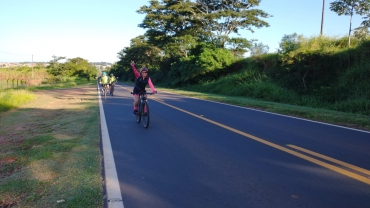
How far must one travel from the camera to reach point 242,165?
19.5ft

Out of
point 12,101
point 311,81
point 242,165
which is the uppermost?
point 311,81

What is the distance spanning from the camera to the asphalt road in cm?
446

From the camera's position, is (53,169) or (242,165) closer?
(53,169)

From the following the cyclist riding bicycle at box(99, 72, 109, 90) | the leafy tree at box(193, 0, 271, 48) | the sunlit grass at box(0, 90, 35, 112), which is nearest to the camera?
the sunlit grass at box(0, 90, 35, 112)

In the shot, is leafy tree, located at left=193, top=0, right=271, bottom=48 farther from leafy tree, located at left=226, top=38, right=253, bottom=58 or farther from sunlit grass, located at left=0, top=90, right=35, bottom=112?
sunlit grass, located at left=0, top=90, right=35, bottom=112

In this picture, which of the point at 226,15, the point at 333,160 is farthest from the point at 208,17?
the point at 333,160

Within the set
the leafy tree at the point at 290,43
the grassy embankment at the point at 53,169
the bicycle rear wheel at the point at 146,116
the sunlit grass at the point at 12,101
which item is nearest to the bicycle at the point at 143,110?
the bicycle rear wheel at the point at 146,116

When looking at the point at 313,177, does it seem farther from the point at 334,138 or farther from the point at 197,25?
the point at 197,25

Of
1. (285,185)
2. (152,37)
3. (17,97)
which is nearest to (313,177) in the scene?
(285,185)

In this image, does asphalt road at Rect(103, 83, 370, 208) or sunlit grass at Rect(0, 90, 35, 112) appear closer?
asphalt road at Rect(103, 83, 370, 208)

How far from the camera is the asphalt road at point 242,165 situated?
446 centimetres

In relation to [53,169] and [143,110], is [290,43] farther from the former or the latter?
[53,169]

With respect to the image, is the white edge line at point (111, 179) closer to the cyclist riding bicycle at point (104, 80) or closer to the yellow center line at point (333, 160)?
the yellow center line at point (333, 160)

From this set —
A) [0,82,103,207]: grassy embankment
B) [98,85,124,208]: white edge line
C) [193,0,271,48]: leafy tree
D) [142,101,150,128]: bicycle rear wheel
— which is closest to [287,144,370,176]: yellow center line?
[98,85,124,208]: white edge line
